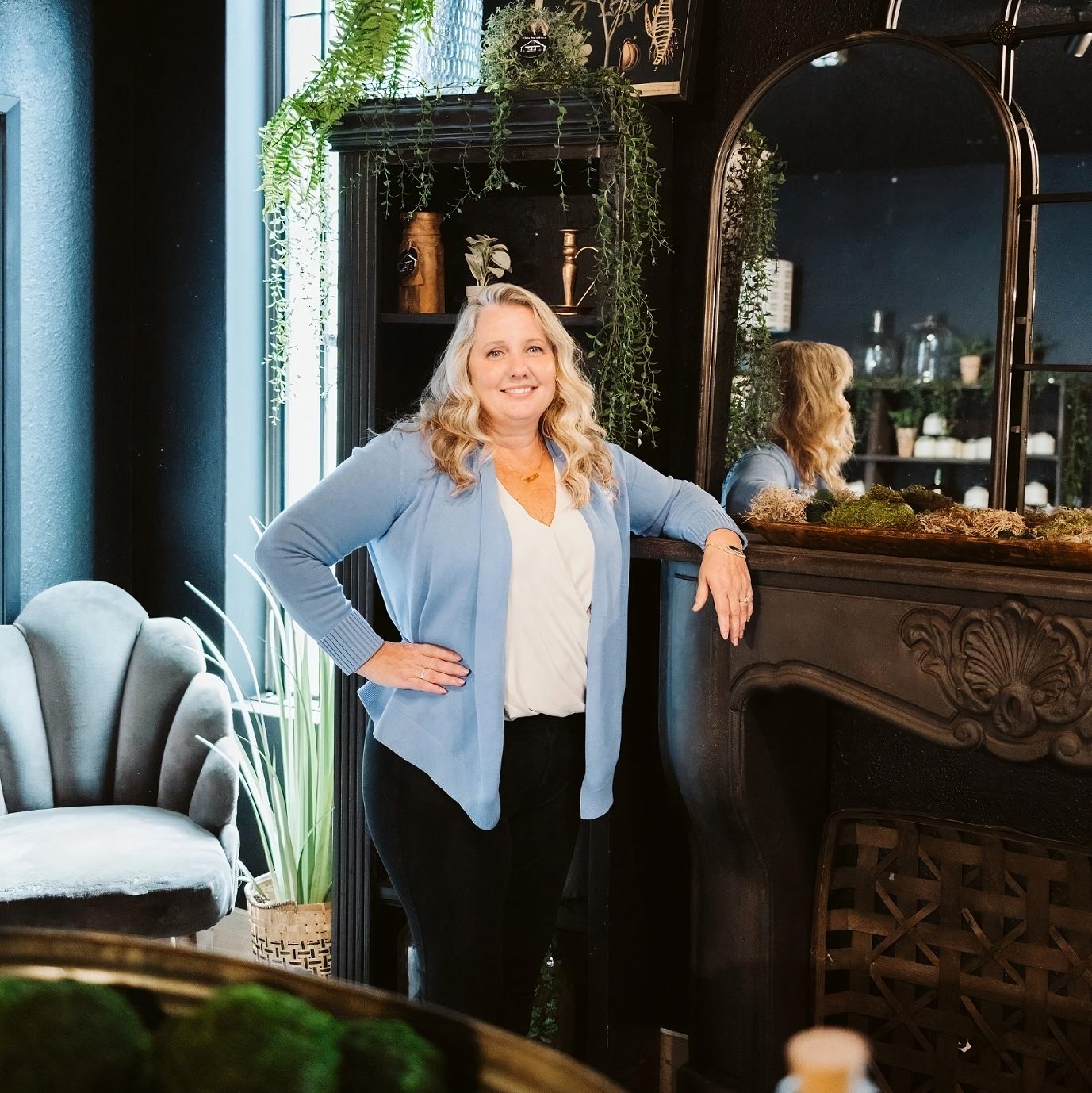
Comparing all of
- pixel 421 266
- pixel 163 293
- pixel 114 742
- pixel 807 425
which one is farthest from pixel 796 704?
pixel 163 293

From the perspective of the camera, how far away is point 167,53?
3.45 meters

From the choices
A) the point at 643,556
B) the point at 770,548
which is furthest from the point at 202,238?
the point at 770,548

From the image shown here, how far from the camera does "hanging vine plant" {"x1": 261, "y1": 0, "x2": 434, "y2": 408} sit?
95.4 inches

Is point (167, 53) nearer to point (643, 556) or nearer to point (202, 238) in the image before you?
point (202, 238)

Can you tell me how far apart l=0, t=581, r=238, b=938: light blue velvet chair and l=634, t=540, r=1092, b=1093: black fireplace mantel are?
1.15 m

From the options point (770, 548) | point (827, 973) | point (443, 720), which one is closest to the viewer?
point (443, 720)

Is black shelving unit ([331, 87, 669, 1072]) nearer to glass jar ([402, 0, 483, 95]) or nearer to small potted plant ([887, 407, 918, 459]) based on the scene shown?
glass jar ([402, 0, 483, 95])

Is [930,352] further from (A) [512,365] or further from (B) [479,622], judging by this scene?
(B) [479,622]

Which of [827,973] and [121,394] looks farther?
[121,394]

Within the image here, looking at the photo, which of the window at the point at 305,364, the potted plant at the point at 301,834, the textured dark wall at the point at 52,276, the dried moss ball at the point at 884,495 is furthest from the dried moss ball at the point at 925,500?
the textured dark wall at the point at 52,276

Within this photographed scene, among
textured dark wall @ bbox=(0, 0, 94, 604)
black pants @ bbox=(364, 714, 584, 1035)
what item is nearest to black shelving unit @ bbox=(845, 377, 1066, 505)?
black pants @ bbox=(364, 714, 584, 1035)

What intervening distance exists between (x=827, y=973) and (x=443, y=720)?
43.6 inches

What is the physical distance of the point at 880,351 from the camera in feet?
7.45

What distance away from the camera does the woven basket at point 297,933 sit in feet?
9.71
